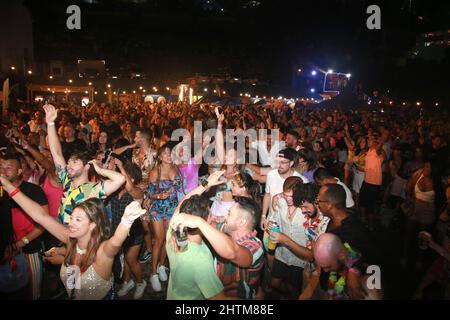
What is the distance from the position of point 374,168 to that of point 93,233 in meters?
5.32

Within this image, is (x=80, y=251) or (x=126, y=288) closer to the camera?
(x=80, y=251)

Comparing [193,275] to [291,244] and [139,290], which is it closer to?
[291,244]

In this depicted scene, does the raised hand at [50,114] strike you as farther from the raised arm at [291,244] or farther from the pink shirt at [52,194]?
the raised arm at [291,244]

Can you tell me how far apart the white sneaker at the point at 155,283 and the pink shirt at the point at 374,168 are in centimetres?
427

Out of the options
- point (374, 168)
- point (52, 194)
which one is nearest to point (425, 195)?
point (374, 168)

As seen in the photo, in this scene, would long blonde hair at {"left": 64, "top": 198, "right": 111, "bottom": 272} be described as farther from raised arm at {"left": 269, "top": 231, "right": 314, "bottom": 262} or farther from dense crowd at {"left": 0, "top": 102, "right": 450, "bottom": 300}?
raised arm at {"left": 269, "top": 231, "right": 314, "bottom": 262}

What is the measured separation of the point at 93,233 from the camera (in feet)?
9.02

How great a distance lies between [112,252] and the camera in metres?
2.57

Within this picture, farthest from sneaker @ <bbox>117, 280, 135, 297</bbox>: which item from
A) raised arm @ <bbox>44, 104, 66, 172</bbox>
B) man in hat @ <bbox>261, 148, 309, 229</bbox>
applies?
man in hat @ <bbox>261, 148, 309, 229</bbox>

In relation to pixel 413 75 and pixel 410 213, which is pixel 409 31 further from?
pixel 410 213

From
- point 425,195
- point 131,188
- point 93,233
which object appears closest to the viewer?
point 93,233

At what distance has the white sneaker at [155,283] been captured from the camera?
14.2 feet

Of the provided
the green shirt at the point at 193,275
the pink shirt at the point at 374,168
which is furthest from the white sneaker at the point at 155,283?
the pink shirt at the point at 374,168

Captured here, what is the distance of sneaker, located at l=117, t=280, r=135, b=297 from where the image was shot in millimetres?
4203
